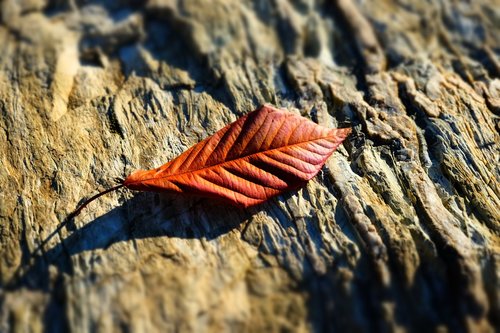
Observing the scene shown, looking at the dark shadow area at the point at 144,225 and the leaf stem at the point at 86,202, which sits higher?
the leaf stem at the point at 86,202

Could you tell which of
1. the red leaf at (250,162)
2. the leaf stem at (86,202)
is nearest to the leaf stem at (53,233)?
the leaf stem at (86,202)

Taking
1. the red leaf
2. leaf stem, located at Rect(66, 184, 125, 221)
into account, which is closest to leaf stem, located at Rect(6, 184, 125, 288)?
leaf stem, located at Rect(66, 184, 125, 221)

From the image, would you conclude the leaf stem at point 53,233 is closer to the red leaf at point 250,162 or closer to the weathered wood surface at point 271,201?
the weathered wood surface at point 271,201

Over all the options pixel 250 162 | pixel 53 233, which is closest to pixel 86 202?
pixel 53 233

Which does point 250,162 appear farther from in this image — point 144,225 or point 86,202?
point 86,202

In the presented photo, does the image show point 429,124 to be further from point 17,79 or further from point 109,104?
point 17,79

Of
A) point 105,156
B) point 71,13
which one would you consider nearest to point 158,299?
point 105,156
